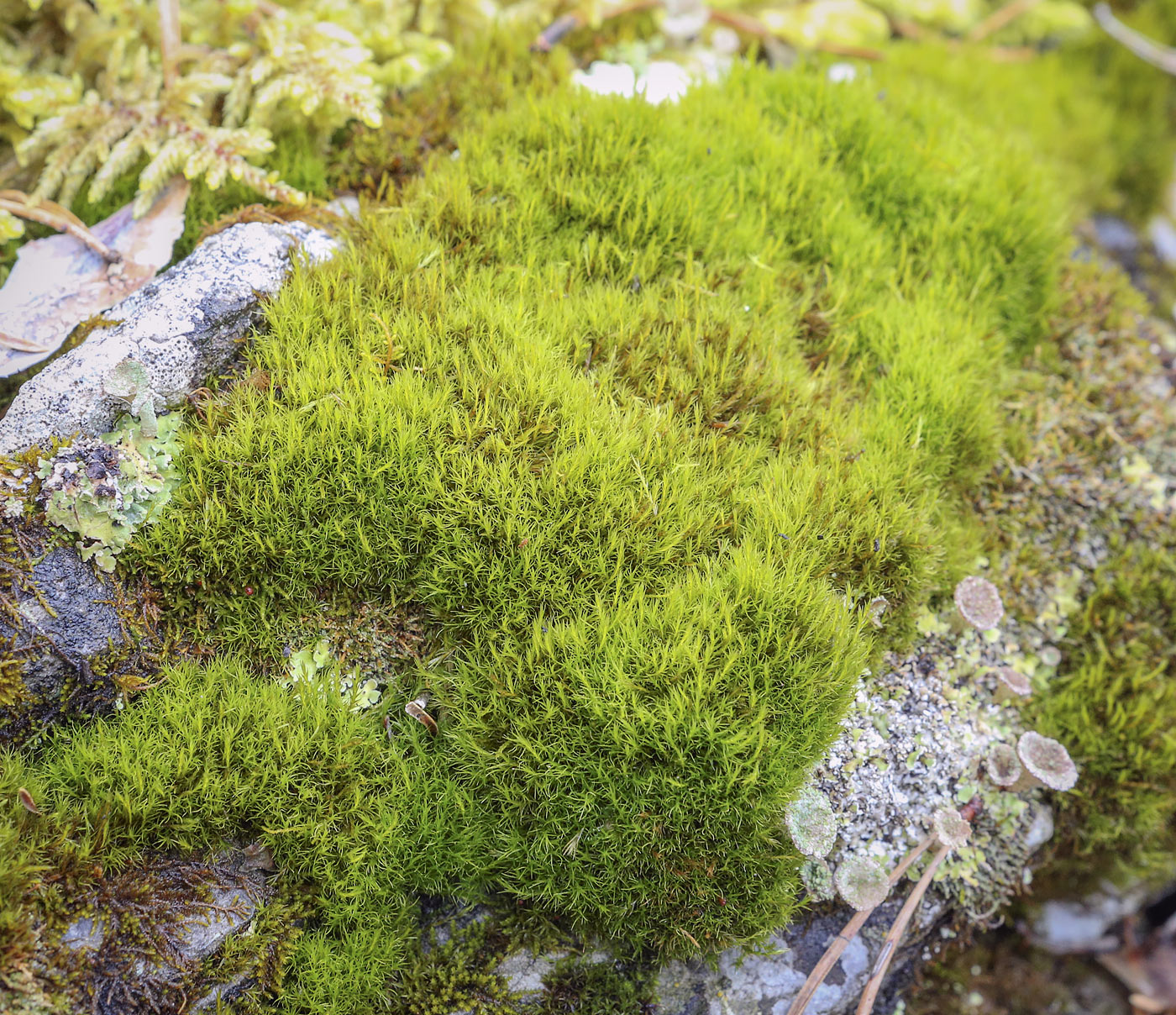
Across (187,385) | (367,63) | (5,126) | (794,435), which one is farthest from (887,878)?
(5,126)

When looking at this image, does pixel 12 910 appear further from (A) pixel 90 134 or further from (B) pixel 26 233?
(A) pixel 90 134

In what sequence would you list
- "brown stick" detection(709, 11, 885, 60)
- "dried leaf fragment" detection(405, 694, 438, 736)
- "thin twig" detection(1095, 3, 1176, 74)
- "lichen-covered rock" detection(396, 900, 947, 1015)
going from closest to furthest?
1. "lichen-covered rock" detection(396, 900, 947, 1015)
2. "dried leaf fragment" detection(405, 694, 438, 736)
3. "brown stick" detection(709, 11, 885, 60)
4. "thin twig" detection(1095, 3, 1176, 74)

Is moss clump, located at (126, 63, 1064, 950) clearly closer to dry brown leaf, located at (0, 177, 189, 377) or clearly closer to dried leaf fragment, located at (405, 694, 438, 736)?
dried leaf fragment, located at (405, 694, 438, 736)

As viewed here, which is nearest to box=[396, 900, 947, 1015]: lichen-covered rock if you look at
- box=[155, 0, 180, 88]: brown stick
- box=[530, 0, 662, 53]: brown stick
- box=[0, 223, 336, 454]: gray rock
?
box=[0, 223, 336, 454]: gray rock

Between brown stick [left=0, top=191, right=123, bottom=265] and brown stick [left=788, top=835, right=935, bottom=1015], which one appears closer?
brown stick [left=788, top=835, right=935, bottom=1015]

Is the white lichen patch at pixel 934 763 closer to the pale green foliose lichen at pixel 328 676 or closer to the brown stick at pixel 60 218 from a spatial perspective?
the pale green foliose lichen at pixel 328 676

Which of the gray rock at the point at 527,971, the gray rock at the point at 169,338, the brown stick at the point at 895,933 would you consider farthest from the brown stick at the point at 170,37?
the brown stick at the point at 895,933
